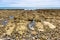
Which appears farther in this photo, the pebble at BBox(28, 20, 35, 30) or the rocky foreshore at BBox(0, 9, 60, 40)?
the pebble at BBox(28, 20, 35, 30)

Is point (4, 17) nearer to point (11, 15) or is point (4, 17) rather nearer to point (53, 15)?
point (11, 15)

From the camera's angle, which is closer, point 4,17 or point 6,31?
point 6,31

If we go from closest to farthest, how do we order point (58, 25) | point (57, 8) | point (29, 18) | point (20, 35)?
→ 1. point (20, 35)
2. point (58, 25)
3. point (29, 18)
4. point (57, 8)

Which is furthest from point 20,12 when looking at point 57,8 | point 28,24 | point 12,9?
point 57,8

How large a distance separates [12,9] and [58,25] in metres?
1.40

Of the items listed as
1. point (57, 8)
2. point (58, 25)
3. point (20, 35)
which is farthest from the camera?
point (57, 8)

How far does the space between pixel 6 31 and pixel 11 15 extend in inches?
27.7

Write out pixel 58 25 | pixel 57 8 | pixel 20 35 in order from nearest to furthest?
pixel 20 35
pixel 58 25
pixel 57 8

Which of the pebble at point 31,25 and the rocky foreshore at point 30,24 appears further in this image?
the pebble at point 31,25

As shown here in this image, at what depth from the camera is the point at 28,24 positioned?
3.48m

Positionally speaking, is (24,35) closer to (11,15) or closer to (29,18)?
(29,18)

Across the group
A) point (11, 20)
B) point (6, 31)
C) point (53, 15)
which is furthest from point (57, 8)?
point (6, 31)

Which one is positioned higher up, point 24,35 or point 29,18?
point 29,18

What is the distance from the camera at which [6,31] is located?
3.30 m
